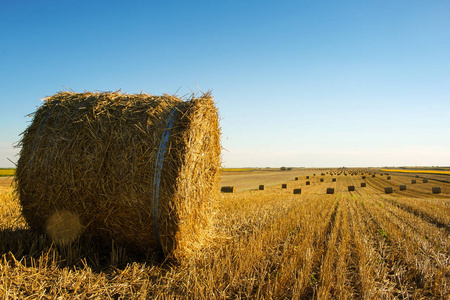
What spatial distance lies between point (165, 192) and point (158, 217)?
0.39m

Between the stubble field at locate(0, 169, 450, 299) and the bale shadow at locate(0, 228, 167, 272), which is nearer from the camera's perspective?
the stubble field at locate(0, 169, 450, 299)

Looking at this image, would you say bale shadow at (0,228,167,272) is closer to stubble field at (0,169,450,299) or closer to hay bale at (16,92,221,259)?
stubble field at (0,169,450,299)

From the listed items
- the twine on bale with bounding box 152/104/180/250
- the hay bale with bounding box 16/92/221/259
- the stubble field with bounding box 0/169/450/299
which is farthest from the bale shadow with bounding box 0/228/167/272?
the twine on bale with bounding box 152/104/180/250

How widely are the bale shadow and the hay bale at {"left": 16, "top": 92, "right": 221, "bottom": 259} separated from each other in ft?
0.48

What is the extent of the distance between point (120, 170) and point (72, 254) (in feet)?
4.75

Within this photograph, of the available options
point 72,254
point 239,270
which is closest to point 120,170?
point 72,254

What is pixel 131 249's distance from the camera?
4395 millimetres

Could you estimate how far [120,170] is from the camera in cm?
402

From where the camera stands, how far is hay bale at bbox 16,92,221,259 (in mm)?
3945

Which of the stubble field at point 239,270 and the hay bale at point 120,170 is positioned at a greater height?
the hay bale at point 120,170

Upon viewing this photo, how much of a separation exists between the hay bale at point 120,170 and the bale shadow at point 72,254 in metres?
0.15

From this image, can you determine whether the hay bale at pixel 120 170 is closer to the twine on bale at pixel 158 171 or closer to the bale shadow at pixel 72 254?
the twine on bale at pixel 158 171

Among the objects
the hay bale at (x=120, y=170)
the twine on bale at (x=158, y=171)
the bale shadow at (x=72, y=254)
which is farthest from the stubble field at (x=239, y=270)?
the twine on bale at (x=158, y=171)

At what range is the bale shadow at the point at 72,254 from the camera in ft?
12.7
